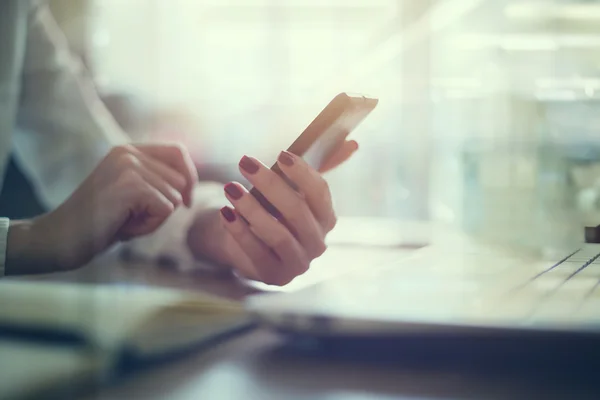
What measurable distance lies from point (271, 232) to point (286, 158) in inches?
2.5

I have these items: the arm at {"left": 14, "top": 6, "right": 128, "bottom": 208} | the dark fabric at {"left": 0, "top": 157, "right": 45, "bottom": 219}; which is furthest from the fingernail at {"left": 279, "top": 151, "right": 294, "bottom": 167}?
the dark fabric at {"left": 0, "top": 157, "right": 45, "bottom": 219}

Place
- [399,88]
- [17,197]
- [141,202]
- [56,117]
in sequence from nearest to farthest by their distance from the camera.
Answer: [141,202] → [56,117] → [17,197] → [399,88]

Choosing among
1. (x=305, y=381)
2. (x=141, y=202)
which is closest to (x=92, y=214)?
(x=141, y=202)

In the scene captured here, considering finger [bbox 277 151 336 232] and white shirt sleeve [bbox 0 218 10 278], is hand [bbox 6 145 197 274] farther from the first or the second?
finger [bbox 277 151 336 232]

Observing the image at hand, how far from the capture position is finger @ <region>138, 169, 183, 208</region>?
1.47ft

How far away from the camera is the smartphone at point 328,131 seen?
311 millimetres

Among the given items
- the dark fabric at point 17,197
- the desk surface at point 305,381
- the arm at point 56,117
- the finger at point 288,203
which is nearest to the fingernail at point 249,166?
the finger at point 288,203

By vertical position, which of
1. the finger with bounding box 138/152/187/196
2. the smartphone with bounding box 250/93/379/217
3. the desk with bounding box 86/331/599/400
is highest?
the smartphone with bounding box 250/93/379/217

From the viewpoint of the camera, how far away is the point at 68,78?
28.3 inches

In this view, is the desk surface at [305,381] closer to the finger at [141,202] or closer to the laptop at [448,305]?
the laptop at [448,305]

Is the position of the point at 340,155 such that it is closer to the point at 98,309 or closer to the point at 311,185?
the point at 311,185

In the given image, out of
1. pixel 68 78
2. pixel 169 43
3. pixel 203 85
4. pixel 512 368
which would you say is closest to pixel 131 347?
pixel 512 368

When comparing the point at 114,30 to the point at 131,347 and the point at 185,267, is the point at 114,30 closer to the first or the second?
the point at 185,267

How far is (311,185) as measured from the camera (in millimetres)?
372
